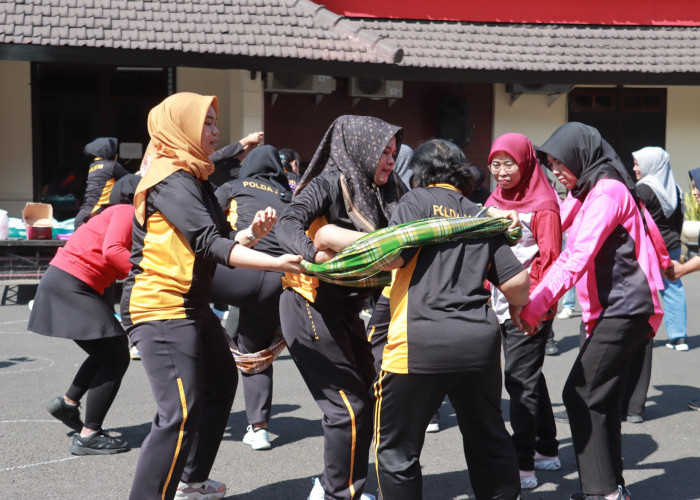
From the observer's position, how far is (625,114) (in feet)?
50.5

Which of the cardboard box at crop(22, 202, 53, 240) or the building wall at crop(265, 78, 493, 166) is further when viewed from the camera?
the building wall at crop(265, 78, 493, 166)

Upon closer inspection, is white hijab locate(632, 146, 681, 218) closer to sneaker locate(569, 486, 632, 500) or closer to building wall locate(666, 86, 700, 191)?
sneaker locate(569, 486, 632, 500)

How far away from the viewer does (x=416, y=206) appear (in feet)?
11.4

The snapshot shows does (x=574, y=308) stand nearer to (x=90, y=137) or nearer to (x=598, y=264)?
(x=598, y=264)

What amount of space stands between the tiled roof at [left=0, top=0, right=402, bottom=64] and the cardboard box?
242 centimetres

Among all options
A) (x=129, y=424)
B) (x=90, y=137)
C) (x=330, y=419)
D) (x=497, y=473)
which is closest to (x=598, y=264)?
(x=497, y=473)

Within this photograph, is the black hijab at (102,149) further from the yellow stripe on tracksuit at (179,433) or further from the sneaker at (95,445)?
the yellow stripe on tracksuit at (179,433)

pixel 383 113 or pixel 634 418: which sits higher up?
pixel 383 113

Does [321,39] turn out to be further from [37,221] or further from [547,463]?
[547,463]

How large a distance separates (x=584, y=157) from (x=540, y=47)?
10653mm

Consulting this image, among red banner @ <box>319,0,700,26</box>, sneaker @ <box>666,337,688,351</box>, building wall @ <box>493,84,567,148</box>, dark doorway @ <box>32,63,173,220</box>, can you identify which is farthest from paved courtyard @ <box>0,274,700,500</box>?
red banner @ <box>319,0,700,26</box>

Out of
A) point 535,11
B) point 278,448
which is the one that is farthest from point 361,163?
point 535,11

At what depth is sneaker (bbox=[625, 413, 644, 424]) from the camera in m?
5.66

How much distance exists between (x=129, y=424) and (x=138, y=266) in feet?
6.99
